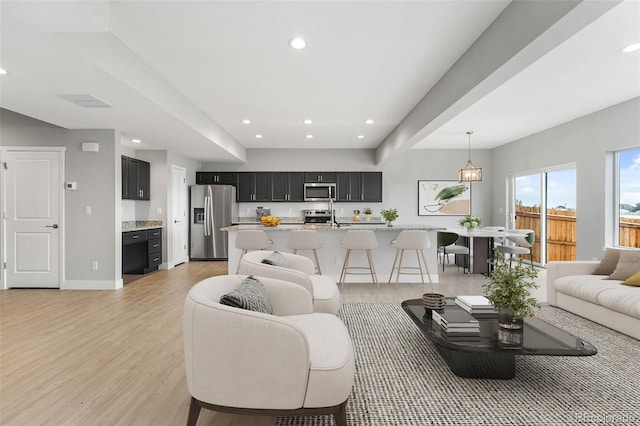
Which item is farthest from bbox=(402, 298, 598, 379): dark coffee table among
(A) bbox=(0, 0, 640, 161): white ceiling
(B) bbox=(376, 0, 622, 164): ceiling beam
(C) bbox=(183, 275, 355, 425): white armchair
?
(A) bbox=(0, 0, 640, 161): white ceiling

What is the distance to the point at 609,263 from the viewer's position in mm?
3855

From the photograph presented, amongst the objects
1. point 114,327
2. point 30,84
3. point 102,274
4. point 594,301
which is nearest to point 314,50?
point 30,84

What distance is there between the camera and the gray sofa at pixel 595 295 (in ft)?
10.1

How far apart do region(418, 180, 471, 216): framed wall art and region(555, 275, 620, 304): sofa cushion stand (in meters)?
4.54

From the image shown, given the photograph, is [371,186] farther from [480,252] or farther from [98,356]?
[98,356]

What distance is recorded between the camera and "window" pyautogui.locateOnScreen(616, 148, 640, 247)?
498 centimetres

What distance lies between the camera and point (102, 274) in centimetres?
515

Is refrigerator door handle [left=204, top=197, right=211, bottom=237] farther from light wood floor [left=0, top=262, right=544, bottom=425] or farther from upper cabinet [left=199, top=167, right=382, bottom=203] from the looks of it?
light wood floor [left=0, top=262, right=544, bottom=425]

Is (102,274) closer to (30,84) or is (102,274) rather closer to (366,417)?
(30,84)

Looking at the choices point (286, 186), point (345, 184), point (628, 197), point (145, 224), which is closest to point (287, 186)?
point (286, 186)

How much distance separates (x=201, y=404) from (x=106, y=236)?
4267mm

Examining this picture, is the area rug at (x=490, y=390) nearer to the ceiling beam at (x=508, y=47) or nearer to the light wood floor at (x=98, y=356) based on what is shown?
the light wood floor at (x=98, y=356)

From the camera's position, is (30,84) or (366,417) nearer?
(366,417)

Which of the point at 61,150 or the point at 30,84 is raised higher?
the point at 30,84
